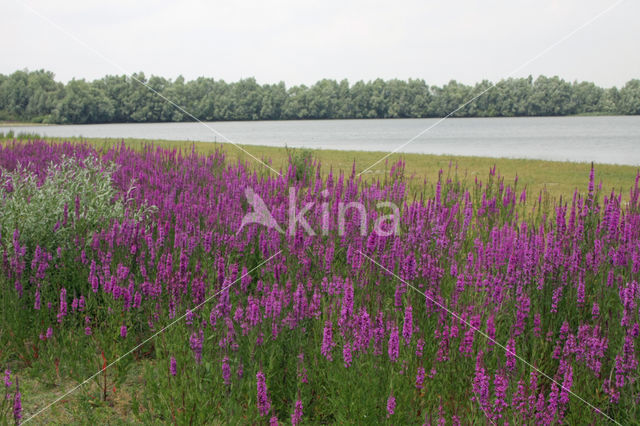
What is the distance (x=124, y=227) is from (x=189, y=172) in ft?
14.1

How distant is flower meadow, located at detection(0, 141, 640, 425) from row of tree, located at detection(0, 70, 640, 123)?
94.2 ft

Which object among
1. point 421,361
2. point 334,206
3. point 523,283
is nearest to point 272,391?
point 421,361

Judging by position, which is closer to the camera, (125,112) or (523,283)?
(523,283)

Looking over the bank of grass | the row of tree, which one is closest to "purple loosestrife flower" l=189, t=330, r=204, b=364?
the bank of grass

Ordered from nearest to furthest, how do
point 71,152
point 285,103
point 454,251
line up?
point 454,251 → point 71,152 → point 285,103

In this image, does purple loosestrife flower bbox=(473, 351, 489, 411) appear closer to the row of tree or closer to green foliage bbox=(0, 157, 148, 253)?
green foliage bbox=(0, 157, 148, 253)

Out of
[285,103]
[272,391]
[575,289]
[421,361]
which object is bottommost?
[272,391]

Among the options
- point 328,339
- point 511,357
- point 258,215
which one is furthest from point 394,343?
point 258,215

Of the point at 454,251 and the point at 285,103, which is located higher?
the point at 285,103

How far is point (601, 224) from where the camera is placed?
5.12m

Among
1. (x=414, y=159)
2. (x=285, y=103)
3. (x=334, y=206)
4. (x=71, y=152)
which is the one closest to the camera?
(x=334, y=206)

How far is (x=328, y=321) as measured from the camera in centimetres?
286

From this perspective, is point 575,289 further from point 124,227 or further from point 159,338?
point 124,227

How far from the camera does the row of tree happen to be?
36594 millimetres
